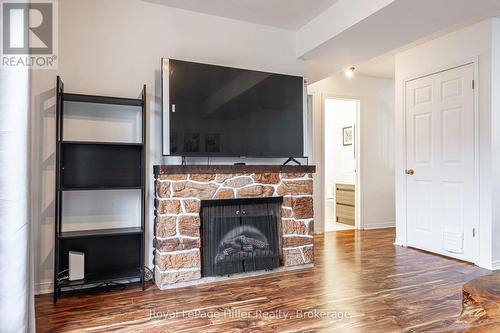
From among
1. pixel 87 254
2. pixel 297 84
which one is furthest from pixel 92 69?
pixel 297 84

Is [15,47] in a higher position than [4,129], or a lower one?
higher

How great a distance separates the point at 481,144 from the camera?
3.38 metres

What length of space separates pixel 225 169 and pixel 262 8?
1.54 meters

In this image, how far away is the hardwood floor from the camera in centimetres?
207

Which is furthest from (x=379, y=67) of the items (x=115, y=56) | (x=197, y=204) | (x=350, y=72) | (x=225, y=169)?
(x=115, y=56)

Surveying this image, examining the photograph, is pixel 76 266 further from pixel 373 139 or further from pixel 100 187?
pixel 373 139

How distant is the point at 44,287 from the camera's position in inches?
104

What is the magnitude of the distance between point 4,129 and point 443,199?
13.4ft

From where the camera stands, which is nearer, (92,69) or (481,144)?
(92,69)

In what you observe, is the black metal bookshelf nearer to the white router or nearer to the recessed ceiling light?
the white router

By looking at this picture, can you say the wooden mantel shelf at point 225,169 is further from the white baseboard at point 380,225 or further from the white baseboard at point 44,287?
the white baseboard at point 380,225

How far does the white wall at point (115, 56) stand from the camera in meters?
2.65

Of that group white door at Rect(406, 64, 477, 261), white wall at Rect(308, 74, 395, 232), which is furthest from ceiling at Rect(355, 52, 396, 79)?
white door at Rect(406, 64, 477, 261)

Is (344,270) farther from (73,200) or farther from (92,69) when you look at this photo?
(92,69)
